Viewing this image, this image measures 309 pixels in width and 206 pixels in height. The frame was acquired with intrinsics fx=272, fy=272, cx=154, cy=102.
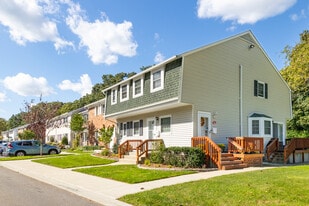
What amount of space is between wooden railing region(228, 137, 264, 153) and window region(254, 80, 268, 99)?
5430 mm

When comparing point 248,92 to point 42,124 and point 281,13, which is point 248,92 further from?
point 42,124

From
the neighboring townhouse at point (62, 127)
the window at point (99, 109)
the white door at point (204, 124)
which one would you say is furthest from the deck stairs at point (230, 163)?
the neighboring townhouse at point (62, 127)

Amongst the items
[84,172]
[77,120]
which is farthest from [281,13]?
[77,120]

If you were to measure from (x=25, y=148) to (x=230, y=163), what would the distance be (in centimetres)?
2014

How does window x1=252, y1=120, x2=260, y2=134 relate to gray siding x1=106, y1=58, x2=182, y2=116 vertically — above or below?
below

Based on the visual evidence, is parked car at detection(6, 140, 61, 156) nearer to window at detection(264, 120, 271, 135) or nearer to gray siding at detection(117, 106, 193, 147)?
gray siding at detection(117, 106, 193, 147)

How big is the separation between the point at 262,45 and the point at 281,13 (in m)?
2.66

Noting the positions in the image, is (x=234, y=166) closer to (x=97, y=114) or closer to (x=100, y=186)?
(x=100, y=186)

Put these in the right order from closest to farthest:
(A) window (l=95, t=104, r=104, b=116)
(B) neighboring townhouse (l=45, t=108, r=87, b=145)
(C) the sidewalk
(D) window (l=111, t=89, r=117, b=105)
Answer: (C) the sidewalk
(D) window (l=111, t=89, r=117, b=105)
(A) window (l=95, t=104, r=104, b=116)
(B) neighboring townhouse (l=45, t=108, r=87, b=145)

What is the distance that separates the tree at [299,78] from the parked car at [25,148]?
999 inches

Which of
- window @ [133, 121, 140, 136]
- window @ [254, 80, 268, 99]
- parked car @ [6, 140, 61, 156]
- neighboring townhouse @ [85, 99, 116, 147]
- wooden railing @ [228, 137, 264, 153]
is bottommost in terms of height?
parked car @ [6, 140, 61, 156]

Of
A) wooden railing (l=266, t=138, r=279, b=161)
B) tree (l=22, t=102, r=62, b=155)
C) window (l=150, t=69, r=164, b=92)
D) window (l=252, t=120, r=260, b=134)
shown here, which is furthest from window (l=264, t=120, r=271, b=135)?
tree (l=22, t=102, r=62, b=155)

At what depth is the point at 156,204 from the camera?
6.96 meters

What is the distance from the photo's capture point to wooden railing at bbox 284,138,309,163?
1681 cm
